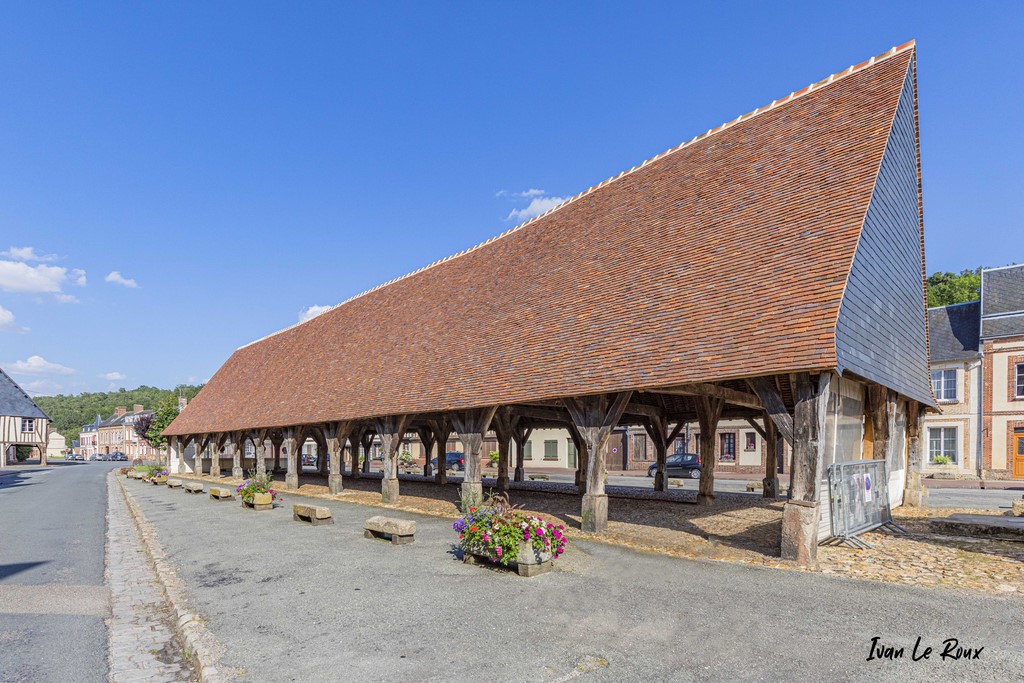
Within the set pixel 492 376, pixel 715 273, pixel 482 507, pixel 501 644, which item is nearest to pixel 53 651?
pixel 501 644

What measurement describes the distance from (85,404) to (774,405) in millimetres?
167574

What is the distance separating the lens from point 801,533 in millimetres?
8398

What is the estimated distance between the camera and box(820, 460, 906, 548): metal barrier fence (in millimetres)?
9734

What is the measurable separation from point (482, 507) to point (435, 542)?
2160 mm

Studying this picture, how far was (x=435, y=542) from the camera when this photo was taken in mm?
10812

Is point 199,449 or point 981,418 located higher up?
point 981,418

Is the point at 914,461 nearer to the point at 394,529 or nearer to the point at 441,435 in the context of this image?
the point at 394,529

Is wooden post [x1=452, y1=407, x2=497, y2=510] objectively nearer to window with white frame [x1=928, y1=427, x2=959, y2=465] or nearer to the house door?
window with white frame [x1=928, y1=427, x2=959, y2=465]

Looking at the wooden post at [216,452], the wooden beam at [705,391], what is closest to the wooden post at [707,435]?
the wooden beam at [705,391]

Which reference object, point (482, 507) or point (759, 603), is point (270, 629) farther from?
point (759, 603)

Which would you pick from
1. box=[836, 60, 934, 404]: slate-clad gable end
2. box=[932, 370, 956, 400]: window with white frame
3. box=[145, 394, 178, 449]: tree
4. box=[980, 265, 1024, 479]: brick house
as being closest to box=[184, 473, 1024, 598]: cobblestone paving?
box=[836, 60, 934, 404]: slate-clad gable end

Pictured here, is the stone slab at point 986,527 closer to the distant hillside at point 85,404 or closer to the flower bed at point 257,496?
the flower bed at point 257,496

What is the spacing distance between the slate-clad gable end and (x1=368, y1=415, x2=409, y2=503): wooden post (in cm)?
1075

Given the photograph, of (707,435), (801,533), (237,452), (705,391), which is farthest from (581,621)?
(237,452)
